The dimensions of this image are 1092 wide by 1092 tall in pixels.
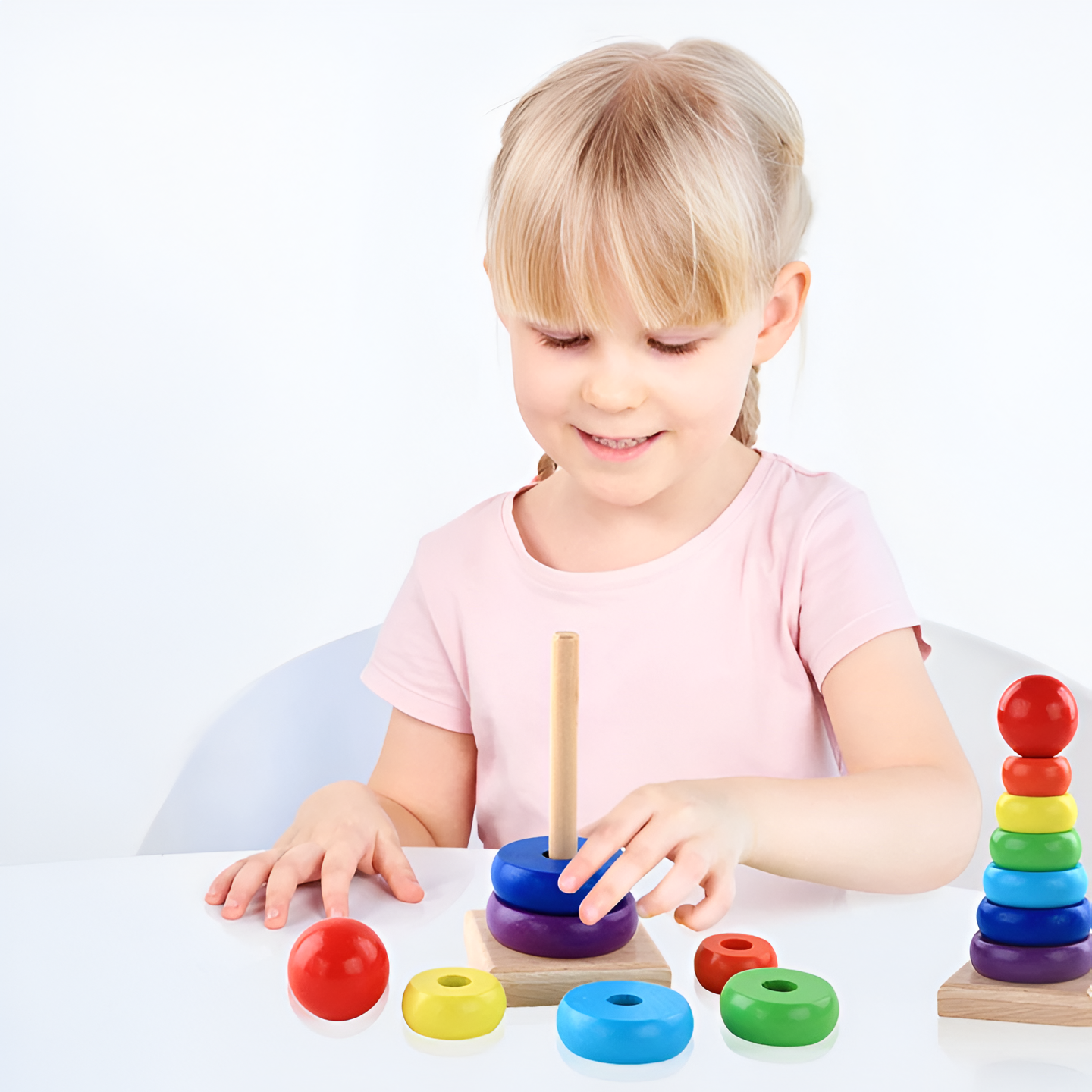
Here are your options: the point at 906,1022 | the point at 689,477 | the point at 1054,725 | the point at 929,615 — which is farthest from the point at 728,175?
the point at 929,615

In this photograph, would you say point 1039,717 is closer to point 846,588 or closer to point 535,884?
point 535,884

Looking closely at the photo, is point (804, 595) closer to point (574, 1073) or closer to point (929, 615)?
point (574, 1073)

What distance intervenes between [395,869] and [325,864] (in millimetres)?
43

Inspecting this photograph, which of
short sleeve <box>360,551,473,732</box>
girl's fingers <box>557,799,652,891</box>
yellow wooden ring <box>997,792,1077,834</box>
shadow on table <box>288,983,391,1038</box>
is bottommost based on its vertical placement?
short sleeve <box>360,551,473,732</box>

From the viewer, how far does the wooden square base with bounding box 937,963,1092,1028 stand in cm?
61

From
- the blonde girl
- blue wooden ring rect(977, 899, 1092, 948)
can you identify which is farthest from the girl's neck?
blue wooden ring rect(977, 899, 1092, 948)

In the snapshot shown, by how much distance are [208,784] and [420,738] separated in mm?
202

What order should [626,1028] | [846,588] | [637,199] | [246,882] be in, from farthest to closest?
[846,588] → [637,199] → [246,882] → [626,1028]

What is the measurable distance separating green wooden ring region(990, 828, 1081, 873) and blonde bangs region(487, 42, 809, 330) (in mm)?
421

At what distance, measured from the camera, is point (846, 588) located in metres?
1.03

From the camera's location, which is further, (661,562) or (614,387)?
(661,562)

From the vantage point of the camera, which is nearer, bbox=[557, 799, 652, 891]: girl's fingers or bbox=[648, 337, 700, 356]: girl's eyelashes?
bbox=[557, 799, 652, 891]: girl's fingers

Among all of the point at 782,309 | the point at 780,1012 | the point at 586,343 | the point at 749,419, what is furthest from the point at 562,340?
the point at 780,1012

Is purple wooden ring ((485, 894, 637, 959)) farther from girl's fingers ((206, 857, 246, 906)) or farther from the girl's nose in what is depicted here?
the girl's nose
